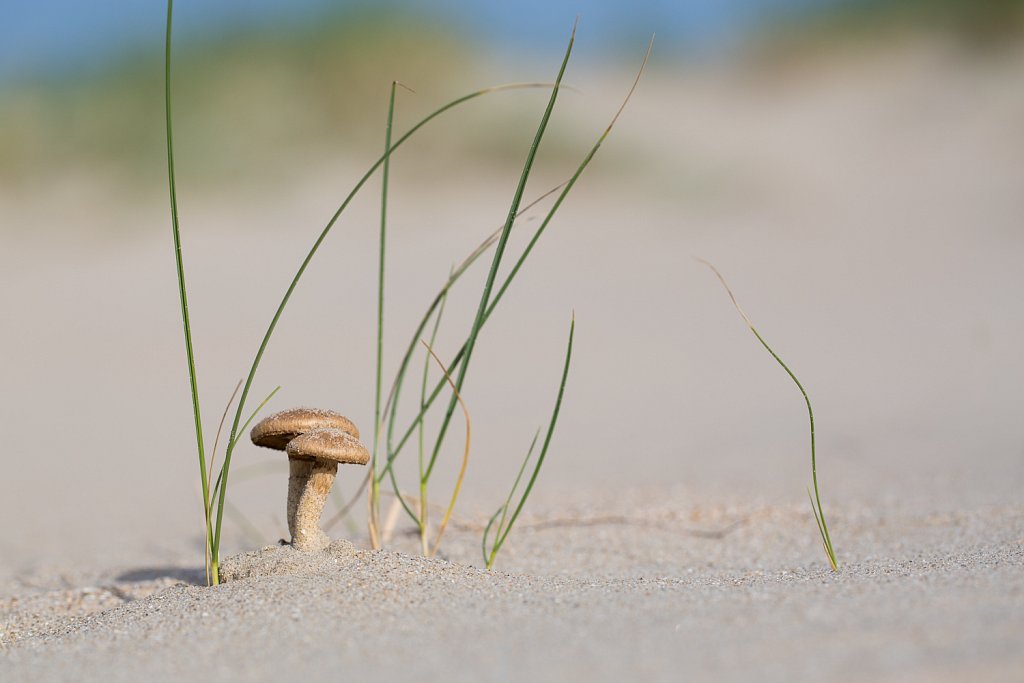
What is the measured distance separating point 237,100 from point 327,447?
25.0 feet

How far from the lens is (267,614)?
139 centimetres

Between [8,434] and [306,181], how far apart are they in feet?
13.5

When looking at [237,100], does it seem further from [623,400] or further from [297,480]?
[297,480]

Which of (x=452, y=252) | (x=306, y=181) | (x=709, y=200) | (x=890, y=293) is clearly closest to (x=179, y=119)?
(x=306, y=181)

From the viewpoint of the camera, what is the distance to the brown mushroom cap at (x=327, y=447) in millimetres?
1604

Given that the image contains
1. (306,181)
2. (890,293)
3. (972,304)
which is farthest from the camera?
(306,181)

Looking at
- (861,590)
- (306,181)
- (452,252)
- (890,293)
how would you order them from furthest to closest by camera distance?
(306,181) < (452,252) < (890,293) < (861,590)

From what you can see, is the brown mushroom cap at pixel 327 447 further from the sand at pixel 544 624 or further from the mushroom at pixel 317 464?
the sand at pixel 544 624

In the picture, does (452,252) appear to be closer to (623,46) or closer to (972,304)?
(972,304)

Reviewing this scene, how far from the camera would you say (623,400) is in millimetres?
4547

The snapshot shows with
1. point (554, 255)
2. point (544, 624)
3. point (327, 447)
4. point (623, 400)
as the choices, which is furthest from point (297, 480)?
point (554, 255)

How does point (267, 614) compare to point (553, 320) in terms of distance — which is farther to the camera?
point (553, 320)

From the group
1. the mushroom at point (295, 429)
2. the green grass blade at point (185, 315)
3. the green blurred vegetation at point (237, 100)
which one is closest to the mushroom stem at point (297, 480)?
the mushroom at point (295, 429)

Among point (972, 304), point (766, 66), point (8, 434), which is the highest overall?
point (766, 66)
